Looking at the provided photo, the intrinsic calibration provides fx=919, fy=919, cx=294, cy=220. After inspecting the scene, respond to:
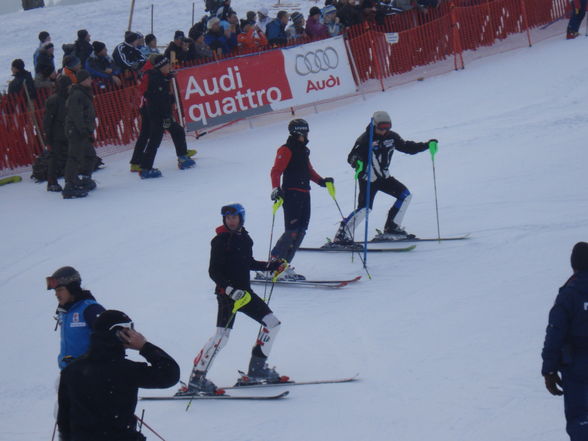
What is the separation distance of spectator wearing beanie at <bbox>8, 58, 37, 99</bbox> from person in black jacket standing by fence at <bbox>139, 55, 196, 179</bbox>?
7.86ft

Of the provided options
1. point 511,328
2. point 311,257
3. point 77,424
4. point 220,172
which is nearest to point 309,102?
point 220,172

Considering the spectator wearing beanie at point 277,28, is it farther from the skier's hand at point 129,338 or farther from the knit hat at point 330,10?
the skier's hand at point 129,338

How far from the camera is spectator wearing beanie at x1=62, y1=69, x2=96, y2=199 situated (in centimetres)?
1318

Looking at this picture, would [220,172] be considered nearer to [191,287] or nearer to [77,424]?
[191,287]

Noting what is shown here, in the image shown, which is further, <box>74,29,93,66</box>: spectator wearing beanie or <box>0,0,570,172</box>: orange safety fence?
<box>74,29,93,66</box>: spectator wearing beanie

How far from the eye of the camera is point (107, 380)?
4320mm

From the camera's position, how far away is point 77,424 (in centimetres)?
436

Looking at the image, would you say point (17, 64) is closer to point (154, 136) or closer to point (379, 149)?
point (154, 136)

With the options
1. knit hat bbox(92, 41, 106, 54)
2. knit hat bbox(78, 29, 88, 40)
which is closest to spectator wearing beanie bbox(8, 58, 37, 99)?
knit hat bbox(92, 41, 106, 54)

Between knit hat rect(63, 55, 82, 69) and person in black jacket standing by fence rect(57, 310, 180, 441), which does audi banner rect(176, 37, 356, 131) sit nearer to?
knit hat rect(63, 55, 82, 69)

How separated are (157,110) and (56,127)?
5.01 ft

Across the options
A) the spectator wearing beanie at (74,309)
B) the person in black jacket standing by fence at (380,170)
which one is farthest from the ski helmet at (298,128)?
the spectator wearing beanie at (74,309)

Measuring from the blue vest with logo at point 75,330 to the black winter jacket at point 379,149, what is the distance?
4932mm

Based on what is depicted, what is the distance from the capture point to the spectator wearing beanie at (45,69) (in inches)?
598
